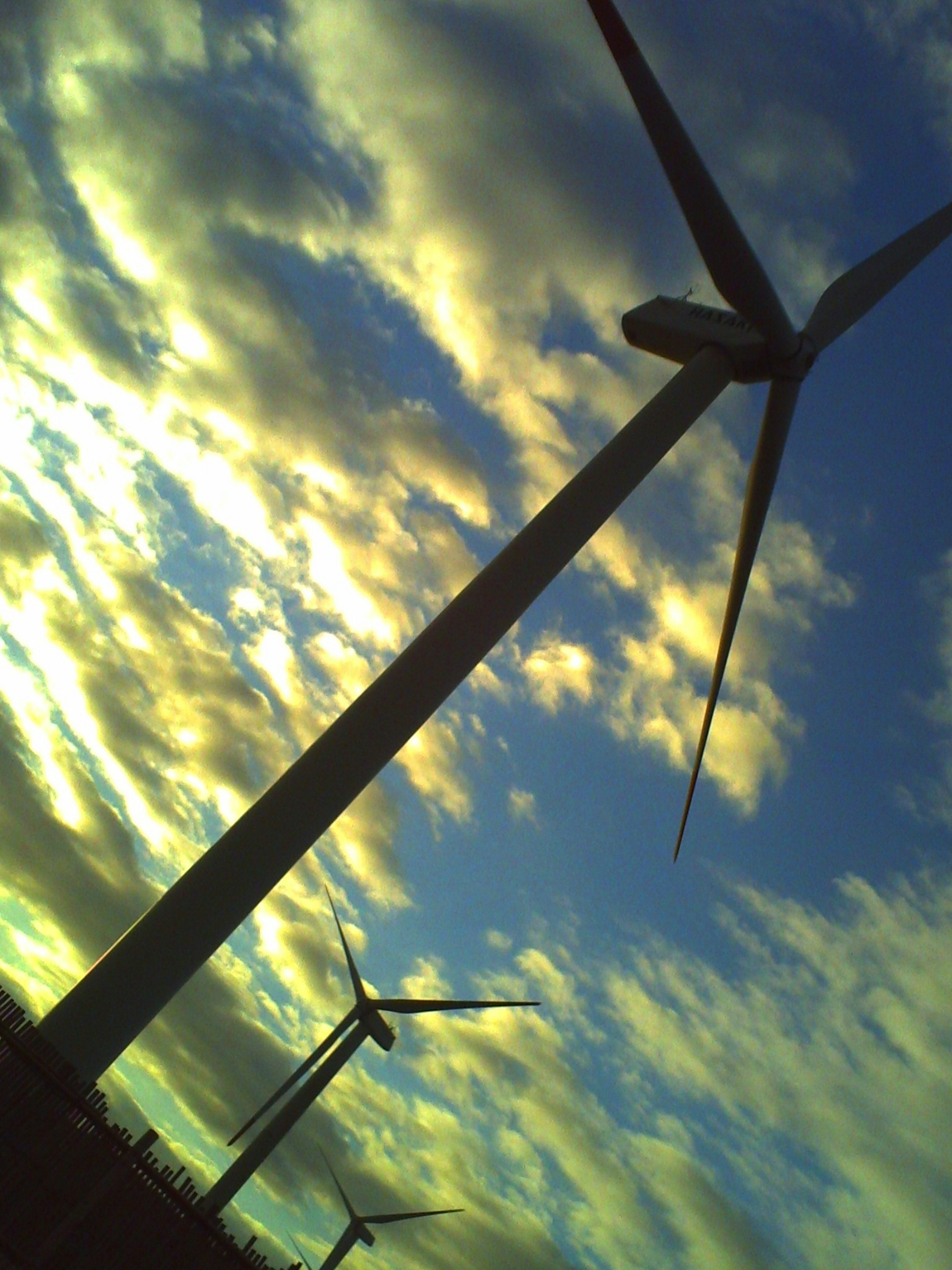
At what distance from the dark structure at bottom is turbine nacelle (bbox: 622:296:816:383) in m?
23.7

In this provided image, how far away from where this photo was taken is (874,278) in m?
26.9

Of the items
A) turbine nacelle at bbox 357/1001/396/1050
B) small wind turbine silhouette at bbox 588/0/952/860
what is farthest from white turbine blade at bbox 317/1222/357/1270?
small wind turbine silhouette at bbox 588/0/952/860

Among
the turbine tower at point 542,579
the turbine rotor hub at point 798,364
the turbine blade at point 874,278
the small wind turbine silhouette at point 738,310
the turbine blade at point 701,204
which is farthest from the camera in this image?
the turbine blade at point 874,278

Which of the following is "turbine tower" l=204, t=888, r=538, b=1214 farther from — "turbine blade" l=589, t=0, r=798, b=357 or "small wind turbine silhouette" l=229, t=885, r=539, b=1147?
"turbine blade" l=589, t=0, r=798, b=357

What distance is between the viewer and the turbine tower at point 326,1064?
131ft

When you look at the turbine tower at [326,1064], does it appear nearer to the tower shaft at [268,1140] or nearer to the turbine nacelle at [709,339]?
the tower shaft at [268,1140]

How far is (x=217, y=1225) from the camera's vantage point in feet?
36.8

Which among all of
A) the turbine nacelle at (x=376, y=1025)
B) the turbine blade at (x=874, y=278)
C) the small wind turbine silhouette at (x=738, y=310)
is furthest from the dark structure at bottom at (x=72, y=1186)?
the turbine nacelle at (x=376, y=1025)

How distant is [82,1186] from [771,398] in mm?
24284

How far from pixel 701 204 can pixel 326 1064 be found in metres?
48.5

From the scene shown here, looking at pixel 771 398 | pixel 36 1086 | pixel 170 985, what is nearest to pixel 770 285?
pixel 771 398

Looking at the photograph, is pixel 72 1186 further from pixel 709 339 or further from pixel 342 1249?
pixel 342 1249

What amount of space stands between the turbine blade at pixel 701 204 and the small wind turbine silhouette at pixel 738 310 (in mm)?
22

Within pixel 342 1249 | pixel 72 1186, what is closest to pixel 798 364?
pixel 72 1186
